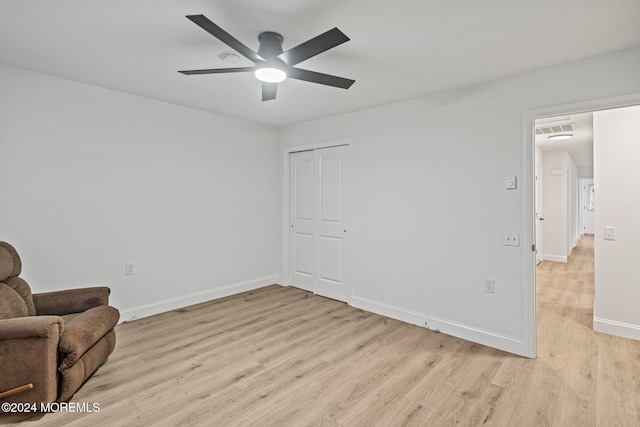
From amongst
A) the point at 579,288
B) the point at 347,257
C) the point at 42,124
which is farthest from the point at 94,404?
the point at 579,288

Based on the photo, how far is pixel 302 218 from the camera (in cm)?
486

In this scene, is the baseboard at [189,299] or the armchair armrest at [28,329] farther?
the baseboard at [189,299]

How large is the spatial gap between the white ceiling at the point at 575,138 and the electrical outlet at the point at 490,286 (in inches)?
78.0

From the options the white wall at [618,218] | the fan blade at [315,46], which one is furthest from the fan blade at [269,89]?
the white wall at [618,218]

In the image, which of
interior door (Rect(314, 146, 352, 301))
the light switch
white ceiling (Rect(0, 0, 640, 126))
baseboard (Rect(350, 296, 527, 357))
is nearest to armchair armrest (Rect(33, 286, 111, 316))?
white ceiling (Rect(0, 0, 640, 126))

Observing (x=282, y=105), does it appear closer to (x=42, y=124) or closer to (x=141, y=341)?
(x=42, y=124)

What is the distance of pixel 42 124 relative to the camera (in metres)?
2.93

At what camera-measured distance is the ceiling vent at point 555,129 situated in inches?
183

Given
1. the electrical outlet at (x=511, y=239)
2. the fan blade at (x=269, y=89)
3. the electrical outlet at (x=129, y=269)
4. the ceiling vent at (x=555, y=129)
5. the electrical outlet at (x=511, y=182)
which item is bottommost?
the electrical outlet at (x=129, y=269)

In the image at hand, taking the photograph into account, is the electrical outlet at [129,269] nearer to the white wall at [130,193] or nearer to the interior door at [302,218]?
the white wall at [130,193]

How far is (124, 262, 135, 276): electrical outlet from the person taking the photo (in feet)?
11.5

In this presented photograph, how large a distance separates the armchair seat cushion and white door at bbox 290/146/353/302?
263cm

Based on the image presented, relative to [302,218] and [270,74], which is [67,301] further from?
[302,218]

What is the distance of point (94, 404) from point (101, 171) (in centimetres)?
225
